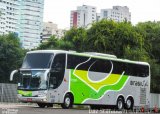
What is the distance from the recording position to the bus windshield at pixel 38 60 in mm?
26922

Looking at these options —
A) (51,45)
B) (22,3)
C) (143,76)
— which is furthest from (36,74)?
(22,3)

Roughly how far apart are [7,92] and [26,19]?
143 meters

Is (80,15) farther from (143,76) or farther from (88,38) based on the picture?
(143,76)

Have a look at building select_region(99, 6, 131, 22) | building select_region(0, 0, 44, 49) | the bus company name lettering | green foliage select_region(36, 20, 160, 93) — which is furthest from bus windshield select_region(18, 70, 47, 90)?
building select_region(99, 6, 131, 22)

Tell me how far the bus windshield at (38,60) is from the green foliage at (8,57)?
100 feet

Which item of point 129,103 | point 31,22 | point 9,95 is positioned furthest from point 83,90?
point 31,22

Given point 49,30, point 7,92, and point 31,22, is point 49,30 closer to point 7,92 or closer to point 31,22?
point 31,22

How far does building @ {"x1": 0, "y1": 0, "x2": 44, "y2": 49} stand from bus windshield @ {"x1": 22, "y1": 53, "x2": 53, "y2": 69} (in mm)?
143319

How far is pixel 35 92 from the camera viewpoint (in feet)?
88.9

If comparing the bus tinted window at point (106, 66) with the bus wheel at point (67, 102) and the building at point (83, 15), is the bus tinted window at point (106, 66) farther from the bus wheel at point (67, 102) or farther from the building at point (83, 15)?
the building at point (83, 15)

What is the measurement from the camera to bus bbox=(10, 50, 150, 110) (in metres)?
27.0

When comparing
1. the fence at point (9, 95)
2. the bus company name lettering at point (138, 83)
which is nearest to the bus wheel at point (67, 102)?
the bus company name lettering at point (138, 83)

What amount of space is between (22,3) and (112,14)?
36480 millimetres

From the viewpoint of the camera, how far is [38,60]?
2731 cm
